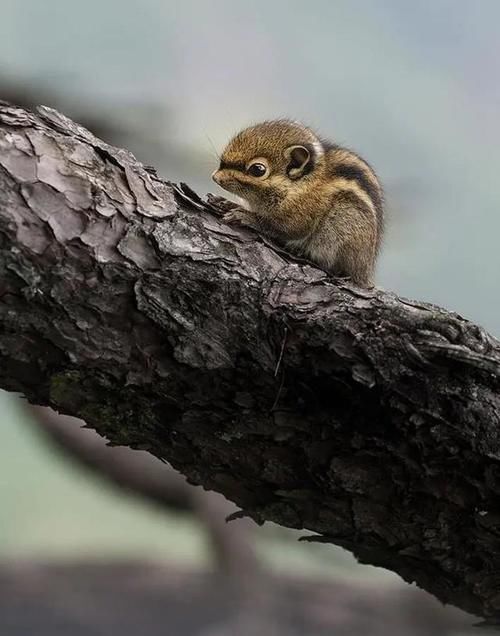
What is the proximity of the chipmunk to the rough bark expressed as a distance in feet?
1.68

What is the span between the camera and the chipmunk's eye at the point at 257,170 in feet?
8.52

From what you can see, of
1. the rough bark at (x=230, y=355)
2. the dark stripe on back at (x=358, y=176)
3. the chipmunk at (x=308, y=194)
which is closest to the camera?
the rough bark at (x=230, y=355)

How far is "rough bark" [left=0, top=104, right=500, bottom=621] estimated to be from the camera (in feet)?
5.41

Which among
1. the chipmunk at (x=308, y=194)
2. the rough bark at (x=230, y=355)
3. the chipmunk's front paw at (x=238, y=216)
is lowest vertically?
the rough bark at (x=230, y=355)

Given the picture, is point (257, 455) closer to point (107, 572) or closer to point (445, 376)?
point (445, 376)

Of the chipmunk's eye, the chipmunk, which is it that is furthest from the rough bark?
the chipmunk's eye

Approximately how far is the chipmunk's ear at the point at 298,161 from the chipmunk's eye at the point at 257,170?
8 cm

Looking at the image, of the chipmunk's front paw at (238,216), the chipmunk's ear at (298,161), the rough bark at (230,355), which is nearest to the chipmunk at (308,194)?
the chipmunk's ear at (298,161)

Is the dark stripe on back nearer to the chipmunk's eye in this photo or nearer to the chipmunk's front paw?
the chipmunk's eye

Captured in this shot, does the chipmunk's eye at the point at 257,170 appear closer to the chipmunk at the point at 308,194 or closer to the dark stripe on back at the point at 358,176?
the chipmunk at the point at 308,194

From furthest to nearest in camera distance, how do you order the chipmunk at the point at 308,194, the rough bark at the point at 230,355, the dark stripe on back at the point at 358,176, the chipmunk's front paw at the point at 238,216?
the dark stripe on back at the point at 358,176 < the chipmunk at the point at 308,194 < the chipmunk's front paw at the point at 238,216 < the rough bark at the point at 230,355

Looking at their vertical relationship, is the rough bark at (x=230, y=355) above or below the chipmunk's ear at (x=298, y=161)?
below

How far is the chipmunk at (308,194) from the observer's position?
2.46 meters

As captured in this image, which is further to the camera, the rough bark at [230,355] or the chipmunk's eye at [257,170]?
the chipmunk's eye at [257,170]
